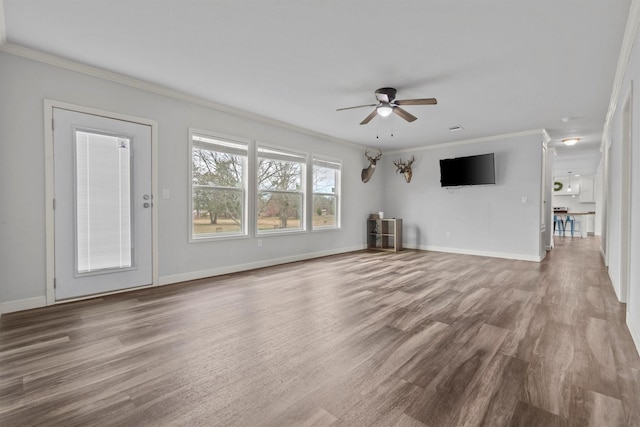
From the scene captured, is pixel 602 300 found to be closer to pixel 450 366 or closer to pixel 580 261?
pixel 450 366

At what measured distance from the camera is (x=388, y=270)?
505cm

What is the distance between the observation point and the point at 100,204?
138 inches

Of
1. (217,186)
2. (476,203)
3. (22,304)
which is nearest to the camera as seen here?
(22,304)


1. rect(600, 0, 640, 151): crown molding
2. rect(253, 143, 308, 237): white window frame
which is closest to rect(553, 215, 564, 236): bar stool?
rect(600, 0, 640, 151): crown molding

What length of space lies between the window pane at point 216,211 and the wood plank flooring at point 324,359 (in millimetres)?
1057

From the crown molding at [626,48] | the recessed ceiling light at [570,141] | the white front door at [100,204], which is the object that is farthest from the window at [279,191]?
the recessed ceiling light at [570,141]

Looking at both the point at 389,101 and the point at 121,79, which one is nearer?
the point at 121,79

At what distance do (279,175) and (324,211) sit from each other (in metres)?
1.48

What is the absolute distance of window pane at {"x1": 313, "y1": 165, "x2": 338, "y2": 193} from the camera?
6.36 m

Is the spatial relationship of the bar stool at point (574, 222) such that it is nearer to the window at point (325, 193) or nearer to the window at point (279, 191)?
the window at point (325, 193)

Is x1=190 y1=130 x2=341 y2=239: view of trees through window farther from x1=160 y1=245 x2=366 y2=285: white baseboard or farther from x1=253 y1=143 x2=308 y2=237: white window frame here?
x1=160 y1=245 x2=366 y2=285: white baseboard

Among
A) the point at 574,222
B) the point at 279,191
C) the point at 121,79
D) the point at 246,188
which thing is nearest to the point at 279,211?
the point at 279,191

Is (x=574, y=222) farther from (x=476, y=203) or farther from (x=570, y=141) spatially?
(x=476, y=203)

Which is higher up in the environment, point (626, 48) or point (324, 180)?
point (626, 48)
